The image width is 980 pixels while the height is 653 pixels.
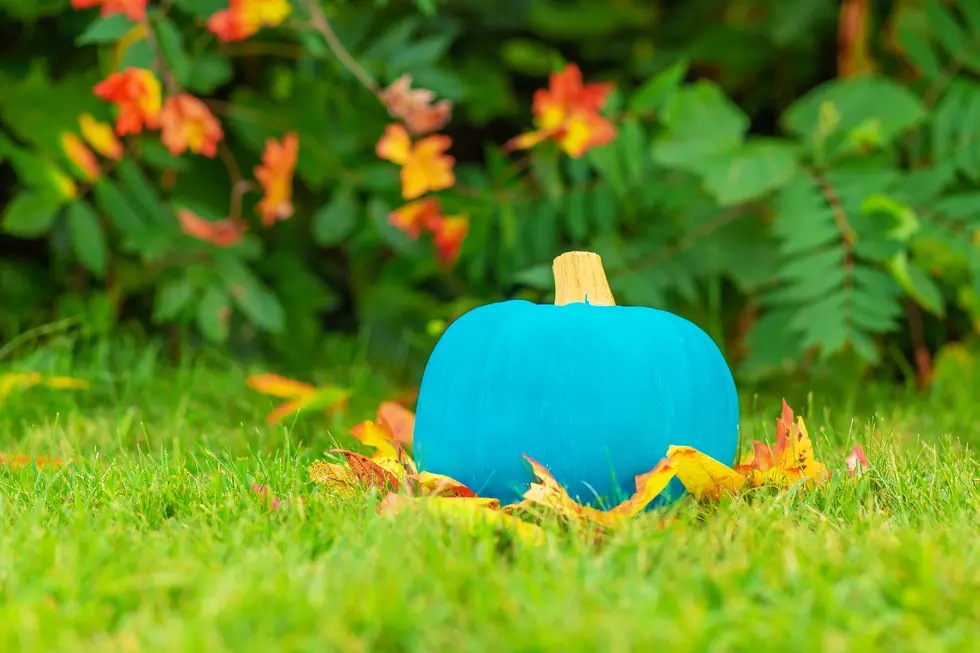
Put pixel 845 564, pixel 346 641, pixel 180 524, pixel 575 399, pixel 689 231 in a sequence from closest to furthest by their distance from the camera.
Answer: pixel 346 641
pixel 845 564
pixel 180 524
pixel 575 399
pixel 689 231

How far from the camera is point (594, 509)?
4.51ft

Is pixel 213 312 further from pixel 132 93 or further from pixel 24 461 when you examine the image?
pixel 24 461

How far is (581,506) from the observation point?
136 centimetres

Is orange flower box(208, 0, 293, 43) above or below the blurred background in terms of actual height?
above

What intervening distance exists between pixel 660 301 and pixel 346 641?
163cm

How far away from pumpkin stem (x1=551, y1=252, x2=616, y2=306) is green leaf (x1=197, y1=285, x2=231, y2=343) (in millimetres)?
1213

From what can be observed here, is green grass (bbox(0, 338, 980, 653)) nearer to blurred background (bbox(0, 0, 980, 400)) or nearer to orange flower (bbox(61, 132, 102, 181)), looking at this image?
blurred background (bbox(0, 0, 980, 400))

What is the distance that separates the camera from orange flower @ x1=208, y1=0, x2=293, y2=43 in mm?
2326

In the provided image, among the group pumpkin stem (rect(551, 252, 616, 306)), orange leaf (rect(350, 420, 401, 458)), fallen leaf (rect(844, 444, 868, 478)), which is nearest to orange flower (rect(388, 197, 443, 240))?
orange leaf (rect(350, 420, 401, 458))

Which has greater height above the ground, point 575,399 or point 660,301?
point 575,399

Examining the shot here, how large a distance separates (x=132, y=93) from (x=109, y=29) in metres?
0.19

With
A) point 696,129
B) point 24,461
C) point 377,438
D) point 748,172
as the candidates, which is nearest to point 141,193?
point 24,461

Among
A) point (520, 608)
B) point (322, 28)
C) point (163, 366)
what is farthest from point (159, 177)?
point (520, 608)

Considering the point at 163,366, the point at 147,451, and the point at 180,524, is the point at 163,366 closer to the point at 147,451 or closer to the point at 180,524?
the point at 147,451
